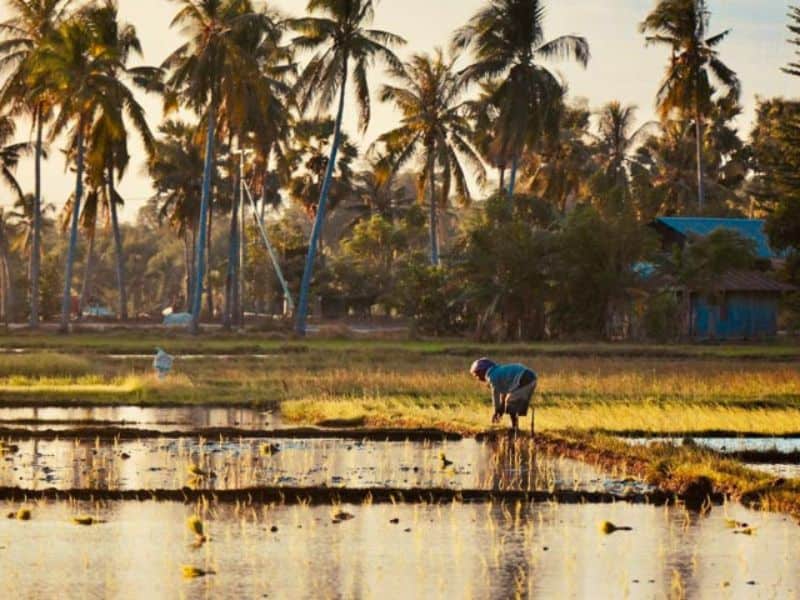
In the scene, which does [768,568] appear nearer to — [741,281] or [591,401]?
[591,401]

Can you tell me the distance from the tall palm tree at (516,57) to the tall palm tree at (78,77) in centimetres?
1282

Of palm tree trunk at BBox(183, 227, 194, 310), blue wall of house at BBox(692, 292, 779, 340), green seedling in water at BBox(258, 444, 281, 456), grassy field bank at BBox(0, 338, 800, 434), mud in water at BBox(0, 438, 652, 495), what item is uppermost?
palm tree trunk at BBox(183, 227, 194, 310)

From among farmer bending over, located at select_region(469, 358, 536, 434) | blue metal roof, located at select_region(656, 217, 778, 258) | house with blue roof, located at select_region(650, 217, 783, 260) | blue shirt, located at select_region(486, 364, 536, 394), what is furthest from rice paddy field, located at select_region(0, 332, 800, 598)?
blue metal roof, located at select_region(656, 217, 778, 258)

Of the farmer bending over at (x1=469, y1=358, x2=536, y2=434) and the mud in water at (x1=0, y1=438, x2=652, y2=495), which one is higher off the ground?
the farmer bending over at (x1=469, y1=358, x2=536, y2=434)

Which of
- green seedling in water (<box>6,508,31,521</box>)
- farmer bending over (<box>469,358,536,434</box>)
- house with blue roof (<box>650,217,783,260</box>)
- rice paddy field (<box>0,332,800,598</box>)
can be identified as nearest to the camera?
rice paddy field (<box>0,332,800,598</box>)

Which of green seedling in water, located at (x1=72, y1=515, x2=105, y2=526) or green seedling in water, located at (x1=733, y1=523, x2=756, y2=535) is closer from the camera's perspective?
green seedling in water, located at (x1=733, y1=523, x2=756, y2=535)

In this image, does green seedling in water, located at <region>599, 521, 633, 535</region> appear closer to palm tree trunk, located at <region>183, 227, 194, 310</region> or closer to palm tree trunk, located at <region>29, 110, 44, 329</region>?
palm tree trunk, located at <region>29, 110, 44, 329</region>

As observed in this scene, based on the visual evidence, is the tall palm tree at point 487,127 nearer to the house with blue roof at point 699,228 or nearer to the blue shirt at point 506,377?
the house with blue roof at point 699,228

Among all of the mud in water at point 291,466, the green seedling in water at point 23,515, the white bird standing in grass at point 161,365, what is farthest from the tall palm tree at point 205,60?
the green seedling in water at point 23,515

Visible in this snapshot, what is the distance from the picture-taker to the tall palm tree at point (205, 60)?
56719 mm

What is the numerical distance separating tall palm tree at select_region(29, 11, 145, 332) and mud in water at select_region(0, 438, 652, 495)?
125ft

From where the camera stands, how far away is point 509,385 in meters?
21.2

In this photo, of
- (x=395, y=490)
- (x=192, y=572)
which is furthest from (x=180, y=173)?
(x=192, y=572)

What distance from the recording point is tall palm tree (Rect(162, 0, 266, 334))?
2233 inches
